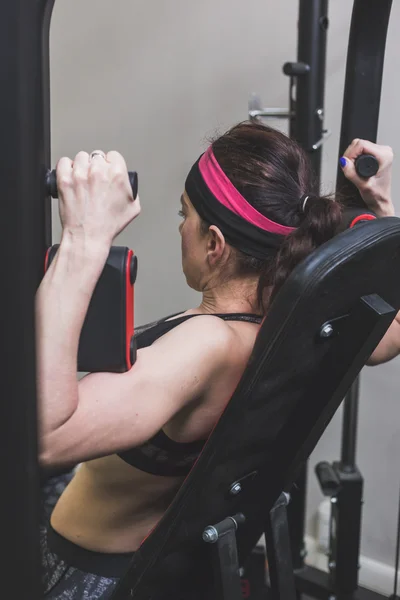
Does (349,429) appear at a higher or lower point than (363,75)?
lower

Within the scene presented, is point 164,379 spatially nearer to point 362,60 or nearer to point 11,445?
point 11,445

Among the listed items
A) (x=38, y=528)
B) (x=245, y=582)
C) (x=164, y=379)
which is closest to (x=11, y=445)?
(x=38, y=528)

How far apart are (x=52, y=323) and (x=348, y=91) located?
889 millimetres

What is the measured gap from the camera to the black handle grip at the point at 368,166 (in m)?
1.14

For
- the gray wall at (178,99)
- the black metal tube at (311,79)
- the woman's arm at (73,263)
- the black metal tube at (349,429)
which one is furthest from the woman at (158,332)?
the gray wall at (178,99)

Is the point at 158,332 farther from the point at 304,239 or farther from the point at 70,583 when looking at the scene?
the point at 70,583

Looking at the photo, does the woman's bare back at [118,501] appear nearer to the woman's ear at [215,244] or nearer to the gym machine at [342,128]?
the woman's ear at [215,244]

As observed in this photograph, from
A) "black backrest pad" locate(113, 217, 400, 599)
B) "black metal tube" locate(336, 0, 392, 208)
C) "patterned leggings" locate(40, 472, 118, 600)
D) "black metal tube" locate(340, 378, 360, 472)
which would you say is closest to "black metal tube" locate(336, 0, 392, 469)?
"black metal tube" locate(336, 0, 392, 208)

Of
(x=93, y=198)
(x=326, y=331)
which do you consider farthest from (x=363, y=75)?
(x=93, y=198)

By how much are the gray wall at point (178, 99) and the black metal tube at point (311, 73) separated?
0.32 meters

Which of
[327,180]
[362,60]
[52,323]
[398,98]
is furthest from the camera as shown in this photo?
[327,180]

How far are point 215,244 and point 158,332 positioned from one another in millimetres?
160

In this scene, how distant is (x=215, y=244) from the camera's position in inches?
36.8

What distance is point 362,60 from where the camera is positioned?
1.21 m
